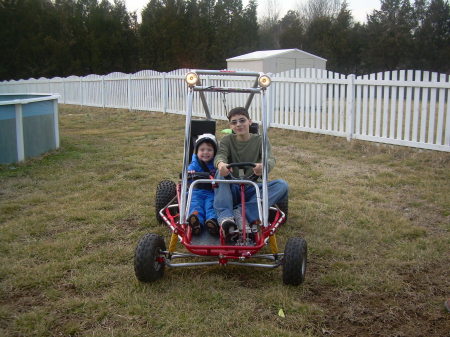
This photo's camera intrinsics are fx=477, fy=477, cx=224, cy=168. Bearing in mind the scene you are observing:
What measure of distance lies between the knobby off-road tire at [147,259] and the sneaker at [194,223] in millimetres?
317

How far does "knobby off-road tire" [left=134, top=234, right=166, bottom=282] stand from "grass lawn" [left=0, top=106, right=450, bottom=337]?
0.30 feet

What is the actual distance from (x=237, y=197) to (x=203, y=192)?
1.04ft

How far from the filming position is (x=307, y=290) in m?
3.47

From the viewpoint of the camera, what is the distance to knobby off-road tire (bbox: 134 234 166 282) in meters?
3.40

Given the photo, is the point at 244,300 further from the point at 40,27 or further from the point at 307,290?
the point at 40,27

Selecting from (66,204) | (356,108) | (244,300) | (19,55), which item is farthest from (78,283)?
(19,55)

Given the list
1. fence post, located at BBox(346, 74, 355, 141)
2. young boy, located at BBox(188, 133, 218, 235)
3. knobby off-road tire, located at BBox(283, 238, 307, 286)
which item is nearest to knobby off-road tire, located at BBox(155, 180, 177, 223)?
young boy, located at BBox(188, 133, 218, 235)

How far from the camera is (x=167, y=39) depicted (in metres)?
32.1

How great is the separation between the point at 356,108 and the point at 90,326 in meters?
7.28

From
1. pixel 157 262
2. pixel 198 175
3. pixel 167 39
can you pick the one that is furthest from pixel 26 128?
pixel 167 39

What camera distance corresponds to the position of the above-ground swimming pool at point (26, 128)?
737 cm

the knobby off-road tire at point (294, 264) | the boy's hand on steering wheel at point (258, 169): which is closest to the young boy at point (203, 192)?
the boy's hand on steering wheel at point (258, 169)

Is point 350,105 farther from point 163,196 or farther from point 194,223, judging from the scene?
point 194,223

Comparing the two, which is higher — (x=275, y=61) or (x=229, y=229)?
(x=275, y=61)
